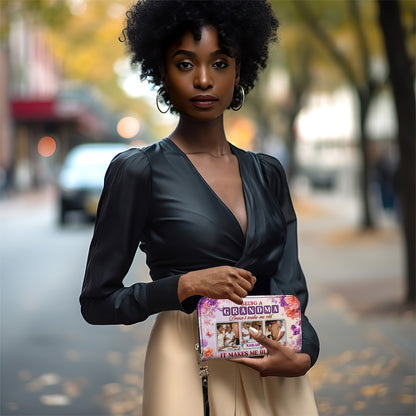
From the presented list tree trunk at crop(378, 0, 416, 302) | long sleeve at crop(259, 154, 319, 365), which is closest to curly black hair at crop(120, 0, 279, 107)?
long sleeve at crop(259, 154, 319, 365)

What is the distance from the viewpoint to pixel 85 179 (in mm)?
18359

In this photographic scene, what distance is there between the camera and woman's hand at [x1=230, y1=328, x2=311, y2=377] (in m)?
2.05

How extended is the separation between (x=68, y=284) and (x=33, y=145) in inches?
1488

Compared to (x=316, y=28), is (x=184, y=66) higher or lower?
lower

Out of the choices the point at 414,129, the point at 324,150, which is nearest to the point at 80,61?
the point at 414,129

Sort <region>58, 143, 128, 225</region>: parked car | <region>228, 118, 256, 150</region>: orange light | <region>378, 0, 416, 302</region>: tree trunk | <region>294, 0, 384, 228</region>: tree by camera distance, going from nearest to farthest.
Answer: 1. <region>378, 0, 416, 302</region>: tree trunk
2. <region>294, 0, 384, 228</region>: tree
3. <region>58, 143, 128, 225</region>: parked car
4. <region>228, 118, 256, 150</region>: orange light

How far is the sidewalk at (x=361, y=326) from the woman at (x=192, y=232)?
135 inches

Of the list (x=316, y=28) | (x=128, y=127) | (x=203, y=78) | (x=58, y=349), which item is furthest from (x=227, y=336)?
(x=128, y=127)

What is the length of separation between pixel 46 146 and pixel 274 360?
5124 cm

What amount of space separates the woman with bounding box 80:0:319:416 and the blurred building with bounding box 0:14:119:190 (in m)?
31.7

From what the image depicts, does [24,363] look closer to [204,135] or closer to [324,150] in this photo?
[204,135]

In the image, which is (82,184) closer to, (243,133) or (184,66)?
(184,66)

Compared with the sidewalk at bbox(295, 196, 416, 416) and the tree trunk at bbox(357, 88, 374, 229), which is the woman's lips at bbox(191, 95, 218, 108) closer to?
the sidewalk at bbox(295, 196, 416, 416)

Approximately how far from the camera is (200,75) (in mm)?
2150
